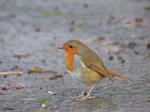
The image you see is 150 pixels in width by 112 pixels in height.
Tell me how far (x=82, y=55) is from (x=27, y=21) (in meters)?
5.03

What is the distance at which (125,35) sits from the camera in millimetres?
7449

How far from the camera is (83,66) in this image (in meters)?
3.92

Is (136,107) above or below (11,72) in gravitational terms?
above

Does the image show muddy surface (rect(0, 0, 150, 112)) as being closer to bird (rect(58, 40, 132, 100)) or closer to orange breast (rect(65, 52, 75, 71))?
bird (rect(58, 40, 132, 100))

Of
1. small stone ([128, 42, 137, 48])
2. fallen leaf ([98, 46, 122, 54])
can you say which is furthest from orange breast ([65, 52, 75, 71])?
small stone ([128, 42, 137, 48])

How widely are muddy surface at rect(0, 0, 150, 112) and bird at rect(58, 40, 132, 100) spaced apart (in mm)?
230

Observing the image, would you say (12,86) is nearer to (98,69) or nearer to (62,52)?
(98,69)

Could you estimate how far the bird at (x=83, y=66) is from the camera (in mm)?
3902

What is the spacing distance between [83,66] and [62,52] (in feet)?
8.77

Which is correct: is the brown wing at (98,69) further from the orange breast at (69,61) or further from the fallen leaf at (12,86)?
the fallen leaf at (12,86)

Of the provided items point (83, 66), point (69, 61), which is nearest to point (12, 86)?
point (69, 61)

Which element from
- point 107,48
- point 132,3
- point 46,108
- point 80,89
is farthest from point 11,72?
point 132,3

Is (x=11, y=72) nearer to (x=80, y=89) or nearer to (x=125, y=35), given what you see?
(x=80, y=89)

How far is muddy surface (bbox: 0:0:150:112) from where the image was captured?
380cm
